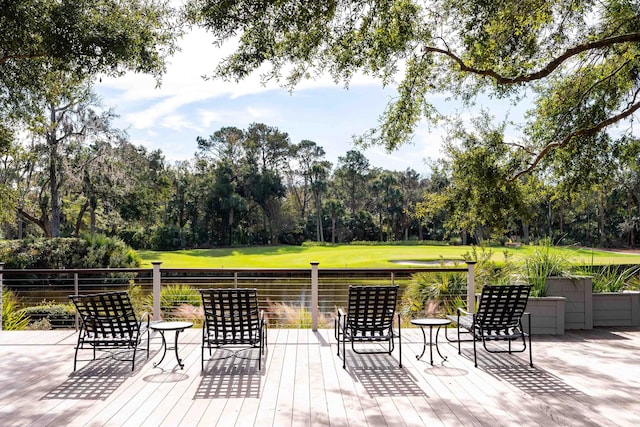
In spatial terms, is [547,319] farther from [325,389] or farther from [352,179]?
[352,179]

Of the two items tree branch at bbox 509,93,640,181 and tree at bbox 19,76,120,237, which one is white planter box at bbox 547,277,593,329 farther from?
tree at bbox 19,76,120,237

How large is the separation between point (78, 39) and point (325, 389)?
5555mm

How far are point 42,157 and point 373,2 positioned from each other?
20947 millimetres

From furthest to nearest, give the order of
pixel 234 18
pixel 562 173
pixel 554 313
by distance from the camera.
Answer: pixel 562 173, pixel 554 313, pixel 234 18

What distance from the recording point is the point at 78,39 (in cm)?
696

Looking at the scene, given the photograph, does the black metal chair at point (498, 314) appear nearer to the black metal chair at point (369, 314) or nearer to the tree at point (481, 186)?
the black metal chair at point (369, 314)

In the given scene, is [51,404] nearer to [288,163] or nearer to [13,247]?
[13,247]

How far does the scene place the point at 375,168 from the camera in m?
54.3

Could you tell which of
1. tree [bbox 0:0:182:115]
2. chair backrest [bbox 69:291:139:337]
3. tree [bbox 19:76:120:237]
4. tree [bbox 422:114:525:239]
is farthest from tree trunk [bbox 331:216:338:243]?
chair backrest [bbox 69:291:139:337]

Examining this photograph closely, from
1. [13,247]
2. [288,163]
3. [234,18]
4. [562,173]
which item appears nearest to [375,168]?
[288,163]

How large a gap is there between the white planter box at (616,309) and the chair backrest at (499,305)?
2.86 meters

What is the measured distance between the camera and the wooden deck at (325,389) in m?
4.00

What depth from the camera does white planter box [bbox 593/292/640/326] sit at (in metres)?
7.84

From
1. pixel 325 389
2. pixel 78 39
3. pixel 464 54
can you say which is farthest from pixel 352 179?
pixel 325 389
